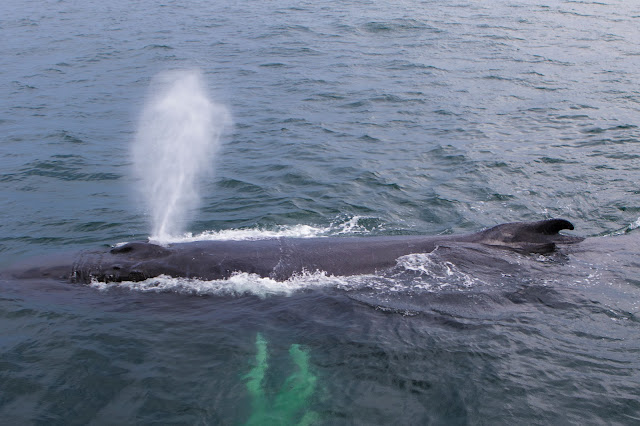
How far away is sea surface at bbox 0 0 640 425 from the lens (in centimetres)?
898

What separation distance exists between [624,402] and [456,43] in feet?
97.1

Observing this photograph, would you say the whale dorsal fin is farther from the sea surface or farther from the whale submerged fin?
the sea surface

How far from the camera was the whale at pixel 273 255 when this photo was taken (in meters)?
11.4


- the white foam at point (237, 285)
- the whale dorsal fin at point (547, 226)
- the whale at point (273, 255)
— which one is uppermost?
the whale dorsal fin at point (547, 226)

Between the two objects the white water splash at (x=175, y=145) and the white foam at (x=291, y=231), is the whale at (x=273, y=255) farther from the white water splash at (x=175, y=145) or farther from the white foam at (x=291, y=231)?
the white water splash at (x=175, y=145)

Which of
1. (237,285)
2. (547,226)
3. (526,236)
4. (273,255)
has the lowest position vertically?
(237,285)

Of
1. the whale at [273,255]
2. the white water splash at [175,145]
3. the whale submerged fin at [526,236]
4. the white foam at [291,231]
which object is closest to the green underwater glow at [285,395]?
the whale at [273,255]

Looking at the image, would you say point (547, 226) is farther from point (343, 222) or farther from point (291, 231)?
point (291, 231)

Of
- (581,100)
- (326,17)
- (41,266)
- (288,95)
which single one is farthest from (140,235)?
(326,17)

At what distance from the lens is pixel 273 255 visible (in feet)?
38.2

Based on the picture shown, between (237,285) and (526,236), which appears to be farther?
(526,236)

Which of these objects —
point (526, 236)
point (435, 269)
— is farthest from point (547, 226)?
point (435, 269)

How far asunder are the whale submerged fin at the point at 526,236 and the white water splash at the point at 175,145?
7205mm

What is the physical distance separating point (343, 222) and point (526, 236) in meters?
4.85
